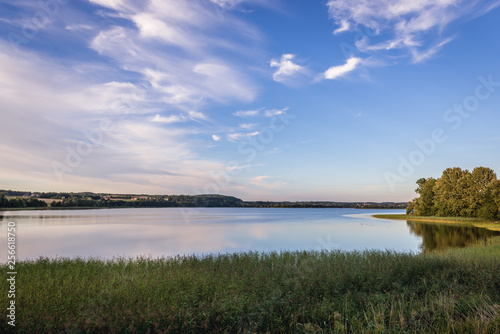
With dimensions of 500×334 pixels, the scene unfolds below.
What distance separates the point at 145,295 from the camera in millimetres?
8578

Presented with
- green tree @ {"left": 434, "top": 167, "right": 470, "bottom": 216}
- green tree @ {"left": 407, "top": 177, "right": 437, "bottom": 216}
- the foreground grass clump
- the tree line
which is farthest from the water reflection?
green tree @ {"left": 407, "top": 177, "right": 437, "bottom": 216}

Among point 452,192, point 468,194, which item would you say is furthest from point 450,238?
point 452,192

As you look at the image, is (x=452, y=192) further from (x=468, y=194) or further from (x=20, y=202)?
(x=20, y=202)

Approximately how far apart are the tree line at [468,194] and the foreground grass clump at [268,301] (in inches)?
2082

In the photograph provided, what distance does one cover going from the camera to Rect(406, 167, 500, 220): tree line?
179 ft

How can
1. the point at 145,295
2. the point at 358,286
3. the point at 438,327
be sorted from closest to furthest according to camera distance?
the point at 438,327 < the point at 145,295 < the point at 358,286

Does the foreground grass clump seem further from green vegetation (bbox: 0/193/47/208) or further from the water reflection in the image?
green vegetation (bbox: 0/193/47/208)

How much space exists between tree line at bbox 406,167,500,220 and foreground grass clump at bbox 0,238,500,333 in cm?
5288

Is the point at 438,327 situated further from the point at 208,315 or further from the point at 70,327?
the point at 70,327

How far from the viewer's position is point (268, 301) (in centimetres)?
779

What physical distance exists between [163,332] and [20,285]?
6.59 m

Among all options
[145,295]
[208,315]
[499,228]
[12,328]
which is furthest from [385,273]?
[499,228]

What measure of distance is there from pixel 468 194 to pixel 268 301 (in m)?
72.4

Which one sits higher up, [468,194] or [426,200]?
[468,194]
